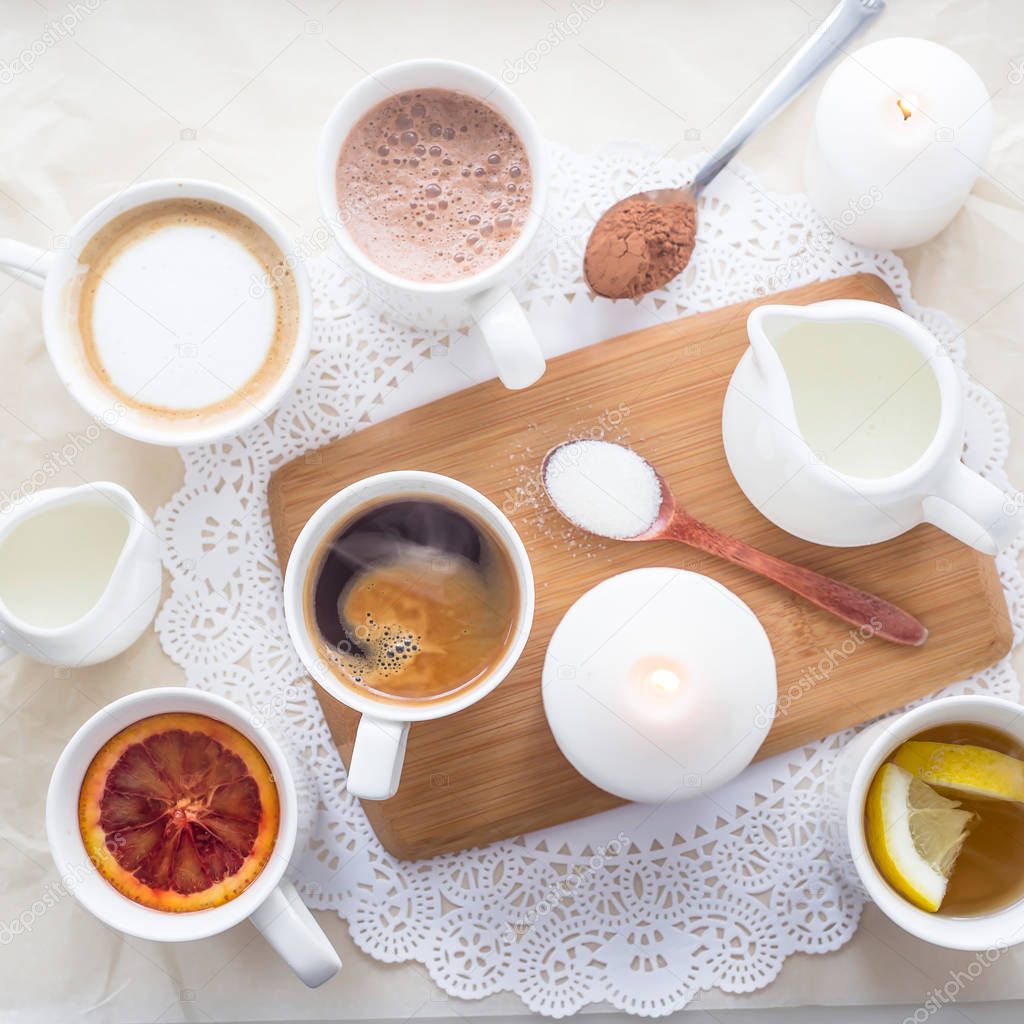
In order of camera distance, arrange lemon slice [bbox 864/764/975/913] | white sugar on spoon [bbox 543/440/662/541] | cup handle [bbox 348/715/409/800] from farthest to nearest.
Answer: white sugar on spoon [bbox 543/440/662/541] < lemon slice [bbox 864/764/975/913] < cup handle [bbox 348/715/409/800]

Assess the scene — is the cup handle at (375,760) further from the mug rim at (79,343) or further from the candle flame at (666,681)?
the mug rim at (79,343)

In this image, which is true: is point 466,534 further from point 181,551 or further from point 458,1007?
point 458,1007

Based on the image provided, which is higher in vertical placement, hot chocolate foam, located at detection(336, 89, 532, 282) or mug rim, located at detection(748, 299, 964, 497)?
mug rim, located at detection(748, 299, 964, 497)

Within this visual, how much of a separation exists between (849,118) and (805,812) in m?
0.83

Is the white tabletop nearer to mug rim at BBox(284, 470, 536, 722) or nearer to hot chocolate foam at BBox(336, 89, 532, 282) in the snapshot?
hot chocolate foam at BBox(336, 89, 532, 282)

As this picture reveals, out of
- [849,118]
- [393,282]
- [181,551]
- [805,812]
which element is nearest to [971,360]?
[849,118]

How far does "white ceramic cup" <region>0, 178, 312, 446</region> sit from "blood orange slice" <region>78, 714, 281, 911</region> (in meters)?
0.33

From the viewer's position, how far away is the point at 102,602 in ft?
3.77

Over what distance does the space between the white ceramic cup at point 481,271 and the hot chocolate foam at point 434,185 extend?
17mm

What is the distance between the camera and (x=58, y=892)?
1.30 metres

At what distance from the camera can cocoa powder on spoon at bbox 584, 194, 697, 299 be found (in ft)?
3.98

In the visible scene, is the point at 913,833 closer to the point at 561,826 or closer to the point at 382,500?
the point at 561,826

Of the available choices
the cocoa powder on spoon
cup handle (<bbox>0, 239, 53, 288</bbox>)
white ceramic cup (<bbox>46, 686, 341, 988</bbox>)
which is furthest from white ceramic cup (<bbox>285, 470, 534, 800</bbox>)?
cup handle (<bbox>0, 239, 53, 288</bbox>)

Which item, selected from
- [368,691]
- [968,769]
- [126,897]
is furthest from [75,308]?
[968,769]
